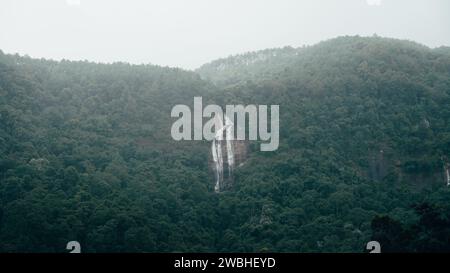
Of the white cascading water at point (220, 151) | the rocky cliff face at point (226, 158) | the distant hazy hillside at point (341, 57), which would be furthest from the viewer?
the distant hazy hillside at point (341, 57)

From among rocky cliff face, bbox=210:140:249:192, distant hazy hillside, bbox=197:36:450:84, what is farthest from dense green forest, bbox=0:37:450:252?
rocky cliff face, bbox=210:140:249:192

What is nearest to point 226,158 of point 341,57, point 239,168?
point 239,168

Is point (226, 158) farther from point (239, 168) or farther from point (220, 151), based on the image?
point (239, 168)

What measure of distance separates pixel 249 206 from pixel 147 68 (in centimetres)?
2984

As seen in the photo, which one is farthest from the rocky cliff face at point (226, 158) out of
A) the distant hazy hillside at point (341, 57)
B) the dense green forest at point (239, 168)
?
the distant hazy hillside at point (341, 57)

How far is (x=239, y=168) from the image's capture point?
6525 cm

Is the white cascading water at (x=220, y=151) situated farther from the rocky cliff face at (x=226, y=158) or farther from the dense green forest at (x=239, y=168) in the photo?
the dense green forest at (x=239, y=168)

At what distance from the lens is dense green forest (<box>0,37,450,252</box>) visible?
161 ft

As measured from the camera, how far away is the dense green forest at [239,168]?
161 ft

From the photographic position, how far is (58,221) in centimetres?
4816

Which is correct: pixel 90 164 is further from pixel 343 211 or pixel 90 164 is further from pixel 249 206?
pixel 343 211

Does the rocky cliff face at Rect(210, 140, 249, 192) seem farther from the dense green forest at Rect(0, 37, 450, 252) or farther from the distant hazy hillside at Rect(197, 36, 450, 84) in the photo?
the distant hazy hillside at Rect(197, 36, 450, 84)

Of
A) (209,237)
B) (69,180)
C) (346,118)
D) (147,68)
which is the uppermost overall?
(147,68)
